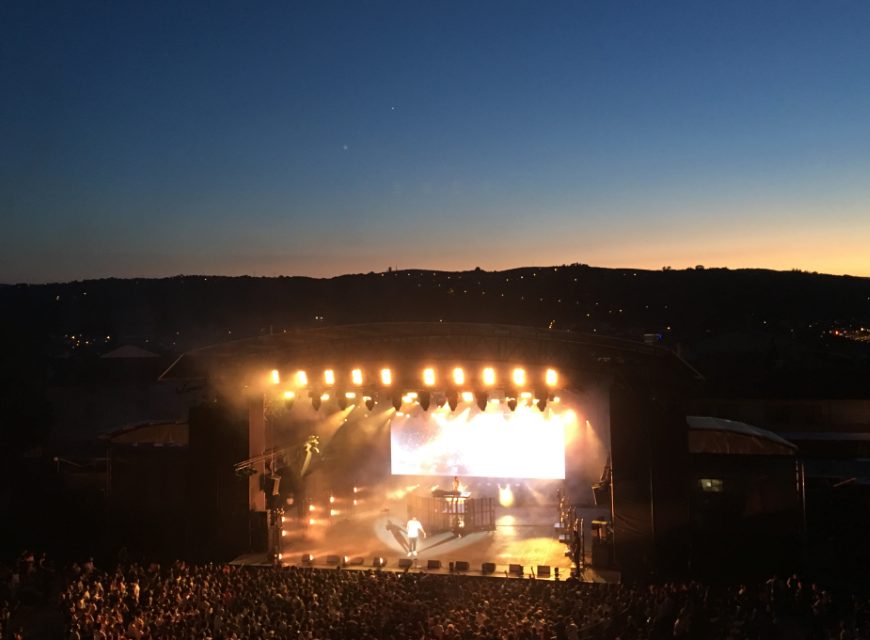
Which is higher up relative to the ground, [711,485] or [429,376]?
[429,376]

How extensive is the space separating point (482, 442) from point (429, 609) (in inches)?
431

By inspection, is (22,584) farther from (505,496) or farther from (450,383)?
(505,496)

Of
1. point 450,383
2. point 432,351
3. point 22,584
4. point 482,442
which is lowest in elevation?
point 22,584

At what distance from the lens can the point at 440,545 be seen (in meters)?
19.9

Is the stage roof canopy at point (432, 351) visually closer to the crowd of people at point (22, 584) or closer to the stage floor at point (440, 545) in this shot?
the stage floor at point (440, 545)

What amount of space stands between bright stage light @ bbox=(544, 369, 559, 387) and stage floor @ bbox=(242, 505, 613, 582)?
4.17 m

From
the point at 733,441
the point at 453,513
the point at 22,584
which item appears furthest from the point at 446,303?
the point at 22,584

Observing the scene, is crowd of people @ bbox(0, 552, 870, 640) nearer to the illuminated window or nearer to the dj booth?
the illuminated window

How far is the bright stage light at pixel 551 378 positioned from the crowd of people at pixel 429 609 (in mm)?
4521

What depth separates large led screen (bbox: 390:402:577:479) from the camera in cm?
2247

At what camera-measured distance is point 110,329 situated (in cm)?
8238

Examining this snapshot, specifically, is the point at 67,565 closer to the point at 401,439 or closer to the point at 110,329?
the point at 401,439

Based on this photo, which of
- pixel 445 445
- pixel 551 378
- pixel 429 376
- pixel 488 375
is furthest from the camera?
pixel 445 445

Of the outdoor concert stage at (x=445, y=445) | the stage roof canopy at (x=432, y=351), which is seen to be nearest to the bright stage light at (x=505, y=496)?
the outdoor concert stage at (x=445, y=445)
